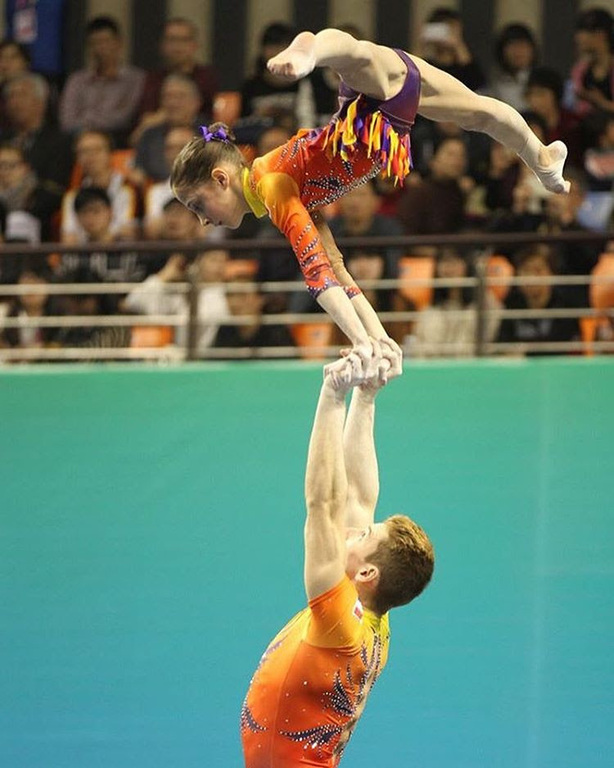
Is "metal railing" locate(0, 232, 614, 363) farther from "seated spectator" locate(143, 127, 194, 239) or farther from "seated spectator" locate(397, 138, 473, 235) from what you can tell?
"seated spectator" locate(143, 127, 194, 239)

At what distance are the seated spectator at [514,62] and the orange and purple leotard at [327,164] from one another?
3.23m

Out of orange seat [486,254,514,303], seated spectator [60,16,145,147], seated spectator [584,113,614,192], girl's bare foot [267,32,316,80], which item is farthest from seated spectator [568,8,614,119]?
girl's bare foot [267,32,316,80]

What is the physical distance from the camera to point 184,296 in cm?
607

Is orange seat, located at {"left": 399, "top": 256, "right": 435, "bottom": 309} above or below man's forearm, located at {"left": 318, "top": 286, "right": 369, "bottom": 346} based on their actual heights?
above

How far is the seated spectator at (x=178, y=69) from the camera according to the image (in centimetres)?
709

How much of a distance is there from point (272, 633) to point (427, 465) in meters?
0.75

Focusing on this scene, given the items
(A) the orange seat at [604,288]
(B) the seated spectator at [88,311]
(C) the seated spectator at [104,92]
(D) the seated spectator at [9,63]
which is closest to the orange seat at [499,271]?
Answer: (A) the orange seat at [604,288]

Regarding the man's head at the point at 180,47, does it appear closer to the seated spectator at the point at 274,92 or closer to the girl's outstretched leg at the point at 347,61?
the seated spectator at the point at 274,92

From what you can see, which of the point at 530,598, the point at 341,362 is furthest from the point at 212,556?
the point at 341,362

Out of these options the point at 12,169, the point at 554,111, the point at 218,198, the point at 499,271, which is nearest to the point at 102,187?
the point at 12,169

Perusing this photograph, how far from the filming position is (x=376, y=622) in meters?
3.80

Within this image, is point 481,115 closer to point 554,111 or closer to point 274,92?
point 554,111

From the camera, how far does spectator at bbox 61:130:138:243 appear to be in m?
6.61

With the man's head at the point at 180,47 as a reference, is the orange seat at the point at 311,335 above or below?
below
